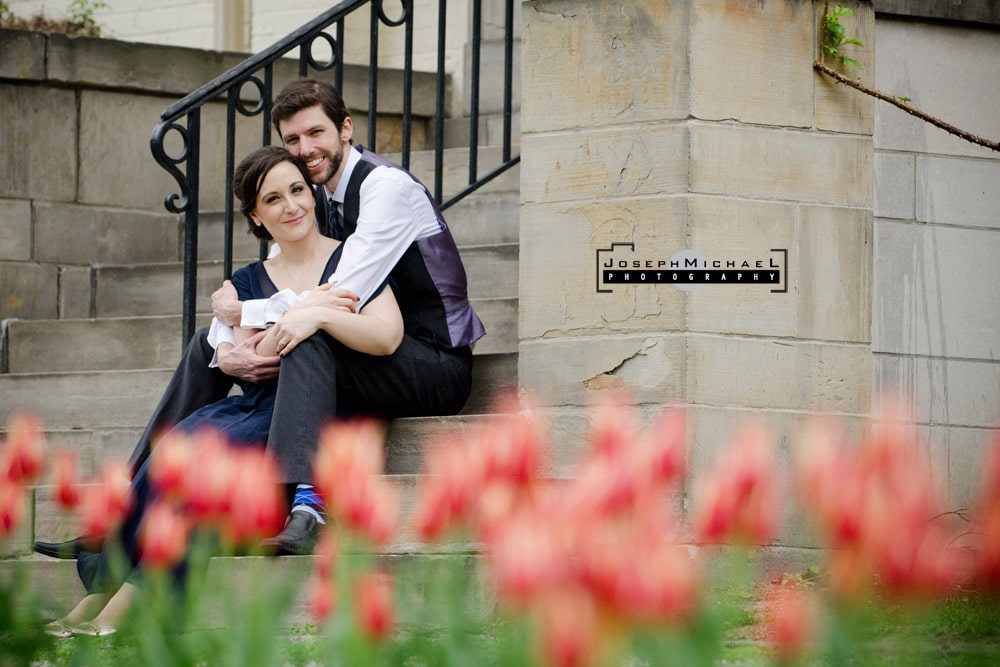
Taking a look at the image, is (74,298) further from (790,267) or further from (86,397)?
(790,267)

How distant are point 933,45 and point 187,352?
2.50 meters

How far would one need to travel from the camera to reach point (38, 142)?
7281 millimetres

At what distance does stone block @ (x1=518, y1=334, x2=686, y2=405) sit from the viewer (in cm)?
467

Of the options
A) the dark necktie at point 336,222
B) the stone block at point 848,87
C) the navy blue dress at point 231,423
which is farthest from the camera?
the dark necktie at point 336,222

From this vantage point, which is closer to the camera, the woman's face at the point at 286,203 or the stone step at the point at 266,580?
the stone step at the point at 266,580

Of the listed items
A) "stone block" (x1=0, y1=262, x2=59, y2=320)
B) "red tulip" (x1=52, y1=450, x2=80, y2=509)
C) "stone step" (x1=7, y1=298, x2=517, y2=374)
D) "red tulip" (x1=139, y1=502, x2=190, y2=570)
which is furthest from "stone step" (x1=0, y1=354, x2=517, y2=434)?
"red tulip" (x1=139, y1=502, x2=190, y2=570)

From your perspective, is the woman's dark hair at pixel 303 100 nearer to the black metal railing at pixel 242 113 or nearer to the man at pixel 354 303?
the man at pixel 354 303

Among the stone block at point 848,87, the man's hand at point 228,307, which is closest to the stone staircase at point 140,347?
the man's hand at point 228,307

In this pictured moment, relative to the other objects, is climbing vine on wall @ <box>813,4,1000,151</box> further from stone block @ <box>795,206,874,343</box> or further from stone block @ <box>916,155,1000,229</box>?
stone block @ <box>916,155,1000,229</box>

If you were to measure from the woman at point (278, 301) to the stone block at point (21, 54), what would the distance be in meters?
2.52

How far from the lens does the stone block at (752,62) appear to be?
473 centimetres

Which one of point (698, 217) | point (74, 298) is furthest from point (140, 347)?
point (698, 217)

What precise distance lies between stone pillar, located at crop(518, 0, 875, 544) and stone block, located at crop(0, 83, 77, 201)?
9.93 ft

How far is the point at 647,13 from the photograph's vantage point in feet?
15.8
